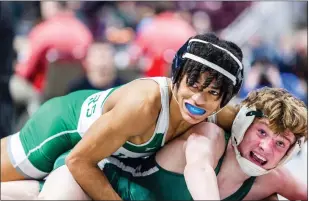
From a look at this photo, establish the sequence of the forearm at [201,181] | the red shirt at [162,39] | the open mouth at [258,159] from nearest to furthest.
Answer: the forearm at [201,181] < the open mouth at [258,159] < the red shirt at [162,39]

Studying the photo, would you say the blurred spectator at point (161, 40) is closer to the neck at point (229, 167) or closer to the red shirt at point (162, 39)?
→ the red shirt at point (162, 39)

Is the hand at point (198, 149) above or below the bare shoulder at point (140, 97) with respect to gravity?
below

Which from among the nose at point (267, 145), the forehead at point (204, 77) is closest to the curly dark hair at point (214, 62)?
the forehead at point (204, 77)

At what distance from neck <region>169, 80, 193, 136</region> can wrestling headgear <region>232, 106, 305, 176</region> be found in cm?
7

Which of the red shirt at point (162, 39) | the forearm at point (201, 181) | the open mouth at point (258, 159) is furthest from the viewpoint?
the red shirt at point (162, 39)

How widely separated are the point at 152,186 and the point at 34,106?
0.23 m

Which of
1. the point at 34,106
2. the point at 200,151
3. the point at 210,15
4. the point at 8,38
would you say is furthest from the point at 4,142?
the point at 210,15

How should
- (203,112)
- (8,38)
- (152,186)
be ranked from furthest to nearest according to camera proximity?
A: (8,38)
(152,186)
(203,112)

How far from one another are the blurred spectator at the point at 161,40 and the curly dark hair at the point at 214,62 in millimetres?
142

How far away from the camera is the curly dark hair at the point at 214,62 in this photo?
70cm

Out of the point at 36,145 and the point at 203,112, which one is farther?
the point at 36,145

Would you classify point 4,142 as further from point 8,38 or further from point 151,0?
point 151,0

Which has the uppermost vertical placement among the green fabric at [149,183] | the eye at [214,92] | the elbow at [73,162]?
the eye at [214,92]

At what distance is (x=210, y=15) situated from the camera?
3.50 ft
